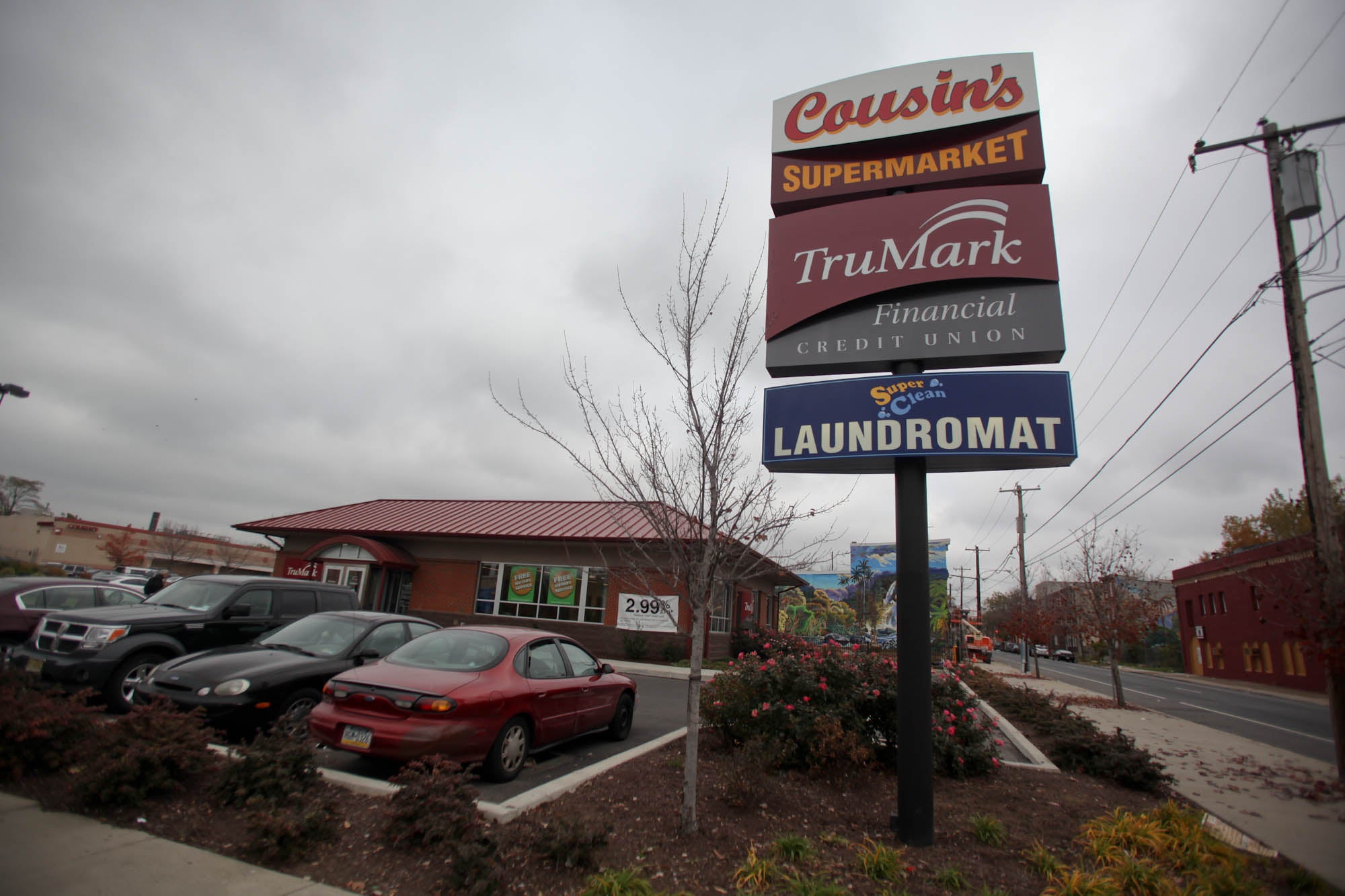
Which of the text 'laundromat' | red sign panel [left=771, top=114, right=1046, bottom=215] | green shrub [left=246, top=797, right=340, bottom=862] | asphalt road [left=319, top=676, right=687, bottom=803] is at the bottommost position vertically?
asphalt road [left=319, top=676, right=687, bottom=803]

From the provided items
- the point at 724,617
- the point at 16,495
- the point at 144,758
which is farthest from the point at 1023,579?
the point at 16,495

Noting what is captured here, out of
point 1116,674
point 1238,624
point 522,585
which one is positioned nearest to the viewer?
point 1116,674

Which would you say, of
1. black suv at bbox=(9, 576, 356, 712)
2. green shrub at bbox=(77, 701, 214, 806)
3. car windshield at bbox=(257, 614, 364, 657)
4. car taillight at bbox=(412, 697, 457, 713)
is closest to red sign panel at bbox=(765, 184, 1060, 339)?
car taillight at bbox=(412, 697, 457, 713)

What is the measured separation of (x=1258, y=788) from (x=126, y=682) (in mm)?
12924

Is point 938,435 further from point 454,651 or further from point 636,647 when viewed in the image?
point 636,647

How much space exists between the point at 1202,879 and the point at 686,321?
5058 millimetres

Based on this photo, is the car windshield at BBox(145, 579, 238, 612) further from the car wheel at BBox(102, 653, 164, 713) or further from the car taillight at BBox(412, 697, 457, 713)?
the car taillight at BBox(412, 697, 457, 713)

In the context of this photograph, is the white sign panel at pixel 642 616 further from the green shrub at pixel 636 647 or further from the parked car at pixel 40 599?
the parked car at pixel 40 599

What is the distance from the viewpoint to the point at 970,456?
5.80 m

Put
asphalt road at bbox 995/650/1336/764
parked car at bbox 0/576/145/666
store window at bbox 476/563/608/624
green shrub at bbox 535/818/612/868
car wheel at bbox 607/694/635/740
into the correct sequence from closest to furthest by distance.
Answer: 1. green shrub at bbox 535/818/612/868
2. car wheel at bbox 607/694/635/740
3. parked car at bbox 0/576/145/666
4. asphalt road at bbox 995/650/1336/764
5. store window at bbox 476/563/608/624

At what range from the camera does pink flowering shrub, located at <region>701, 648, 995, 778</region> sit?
21.5ft

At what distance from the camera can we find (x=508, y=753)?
20.9ft

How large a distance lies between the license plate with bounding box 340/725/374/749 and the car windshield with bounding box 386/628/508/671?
0.82 meters

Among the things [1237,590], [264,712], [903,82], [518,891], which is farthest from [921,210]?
[1237,590]
